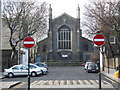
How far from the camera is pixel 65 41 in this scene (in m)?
79.4

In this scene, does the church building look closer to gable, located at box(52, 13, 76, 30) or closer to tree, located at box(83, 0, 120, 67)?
gable, located at box(52, 13, 76, 30)

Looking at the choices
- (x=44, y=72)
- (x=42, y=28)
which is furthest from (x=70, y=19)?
(x=44, y=72)

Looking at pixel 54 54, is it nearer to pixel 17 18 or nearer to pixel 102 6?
pixel 17 18

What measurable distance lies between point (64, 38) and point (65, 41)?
1056mm

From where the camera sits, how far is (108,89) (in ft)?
49.6

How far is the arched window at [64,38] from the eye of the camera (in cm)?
7938

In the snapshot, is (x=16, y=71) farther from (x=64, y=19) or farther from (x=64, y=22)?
(x=64, y=19)

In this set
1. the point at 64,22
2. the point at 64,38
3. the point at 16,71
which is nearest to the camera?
the point at 16,71

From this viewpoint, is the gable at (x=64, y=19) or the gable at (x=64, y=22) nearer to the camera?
the gable at (x=64, y=19)

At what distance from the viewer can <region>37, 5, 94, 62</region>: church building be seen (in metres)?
78.8

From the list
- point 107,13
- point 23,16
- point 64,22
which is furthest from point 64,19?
point 107,13

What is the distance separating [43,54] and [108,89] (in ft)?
208

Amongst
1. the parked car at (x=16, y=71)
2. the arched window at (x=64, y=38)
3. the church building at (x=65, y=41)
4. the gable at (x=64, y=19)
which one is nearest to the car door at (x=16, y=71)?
the parked car at (x=16, y=71)

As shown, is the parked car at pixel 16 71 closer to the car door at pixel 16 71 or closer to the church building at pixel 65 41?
the car door at pixel 16 71
